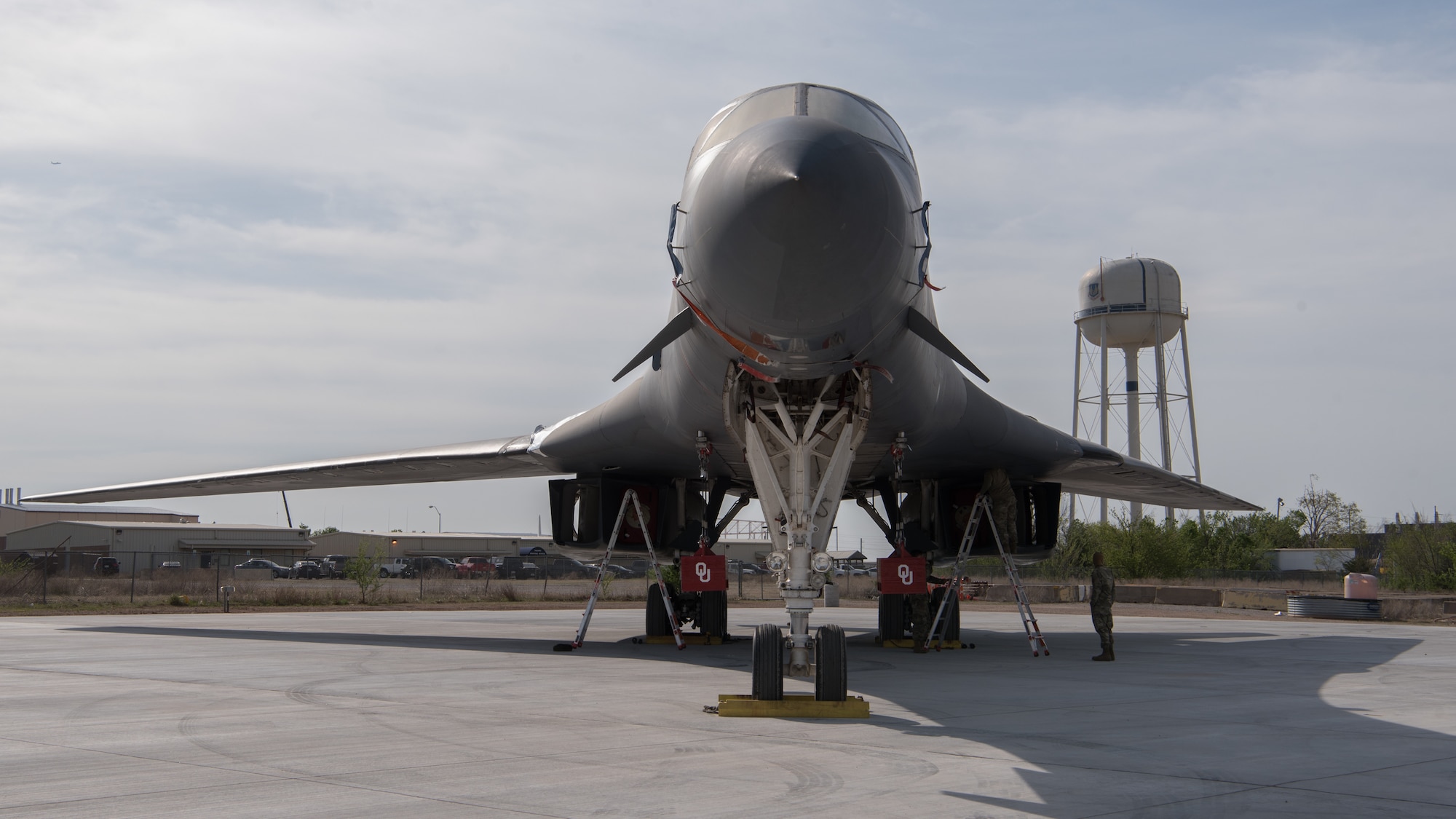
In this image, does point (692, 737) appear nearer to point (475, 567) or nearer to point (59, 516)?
point (475, 567)

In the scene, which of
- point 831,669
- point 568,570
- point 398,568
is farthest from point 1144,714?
point 398,568

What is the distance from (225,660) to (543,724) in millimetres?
6432

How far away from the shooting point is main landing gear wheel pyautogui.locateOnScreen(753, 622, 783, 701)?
25.2ft

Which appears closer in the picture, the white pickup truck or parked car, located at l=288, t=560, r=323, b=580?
parked car, located at l=288, t=560, r=323, b=580

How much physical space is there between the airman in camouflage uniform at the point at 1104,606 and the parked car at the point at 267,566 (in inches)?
1762

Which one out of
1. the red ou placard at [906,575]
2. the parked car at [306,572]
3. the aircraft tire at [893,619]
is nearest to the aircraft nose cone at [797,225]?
the red ou placard at [906,575]

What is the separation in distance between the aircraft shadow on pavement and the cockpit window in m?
3.99

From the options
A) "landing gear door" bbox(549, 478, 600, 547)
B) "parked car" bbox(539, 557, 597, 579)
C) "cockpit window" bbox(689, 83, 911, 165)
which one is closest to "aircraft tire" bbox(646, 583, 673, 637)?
"landing gear door" bbox(549, 478, 600, 547)

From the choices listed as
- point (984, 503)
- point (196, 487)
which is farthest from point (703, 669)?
point (196, 487)

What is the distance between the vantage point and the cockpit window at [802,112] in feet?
25.5

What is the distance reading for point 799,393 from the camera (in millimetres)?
8836

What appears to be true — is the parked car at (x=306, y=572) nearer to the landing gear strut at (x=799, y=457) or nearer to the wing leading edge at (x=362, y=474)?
the wing leading edge at (x=362, y=474)

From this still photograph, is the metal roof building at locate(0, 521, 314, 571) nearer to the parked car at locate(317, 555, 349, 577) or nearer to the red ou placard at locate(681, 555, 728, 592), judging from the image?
the parked car at locate(317, 555, 349, 577)

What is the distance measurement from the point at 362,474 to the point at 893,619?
26.1ft
